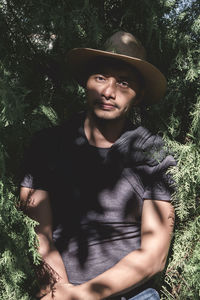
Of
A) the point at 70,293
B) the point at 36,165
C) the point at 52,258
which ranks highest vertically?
the point at 36,165

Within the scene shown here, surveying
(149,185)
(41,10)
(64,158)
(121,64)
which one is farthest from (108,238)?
(41,10)

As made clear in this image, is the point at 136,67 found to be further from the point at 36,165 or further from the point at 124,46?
the point at 36,165

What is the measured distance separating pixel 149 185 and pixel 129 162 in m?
0.23

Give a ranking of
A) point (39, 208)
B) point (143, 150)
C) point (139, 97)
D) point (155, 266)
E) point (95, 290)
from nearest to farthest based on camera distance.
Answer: point (95, 290) → point (155, 266) → point (39, 208) → point (143, 150) → point (139, 97)

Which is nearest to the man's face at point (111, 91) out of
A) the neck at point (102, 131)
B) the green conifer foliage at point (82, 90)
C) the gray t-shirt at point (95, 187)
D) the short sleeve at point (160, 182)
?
the neck at point (102, 131)

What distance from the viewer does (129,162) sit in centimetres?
290

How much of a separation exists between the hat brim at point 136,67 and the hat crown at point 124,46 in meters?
0.08

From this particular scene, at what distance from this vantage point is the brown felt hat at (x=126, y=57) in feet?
9.08

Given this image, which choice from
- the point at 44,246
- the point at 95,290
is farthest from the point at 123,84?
the point at 95,290

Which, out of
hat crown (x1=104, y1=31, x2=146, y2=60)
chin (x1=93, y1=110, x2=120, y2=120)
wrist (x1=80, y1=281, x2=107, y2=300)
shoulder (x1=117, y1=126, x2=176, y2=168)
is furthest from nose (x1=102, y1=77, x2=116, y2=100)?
wrist (x1=80, y1=281, x2=107, y2=300)

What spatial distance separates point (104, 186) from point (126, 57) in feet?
3.17

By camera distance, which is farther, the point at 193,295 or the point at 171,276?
the point at 171,276

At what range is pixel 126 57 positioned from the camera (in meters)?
2.70

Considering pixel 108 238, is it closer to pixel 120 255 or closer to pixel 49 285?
pixel 120 255
